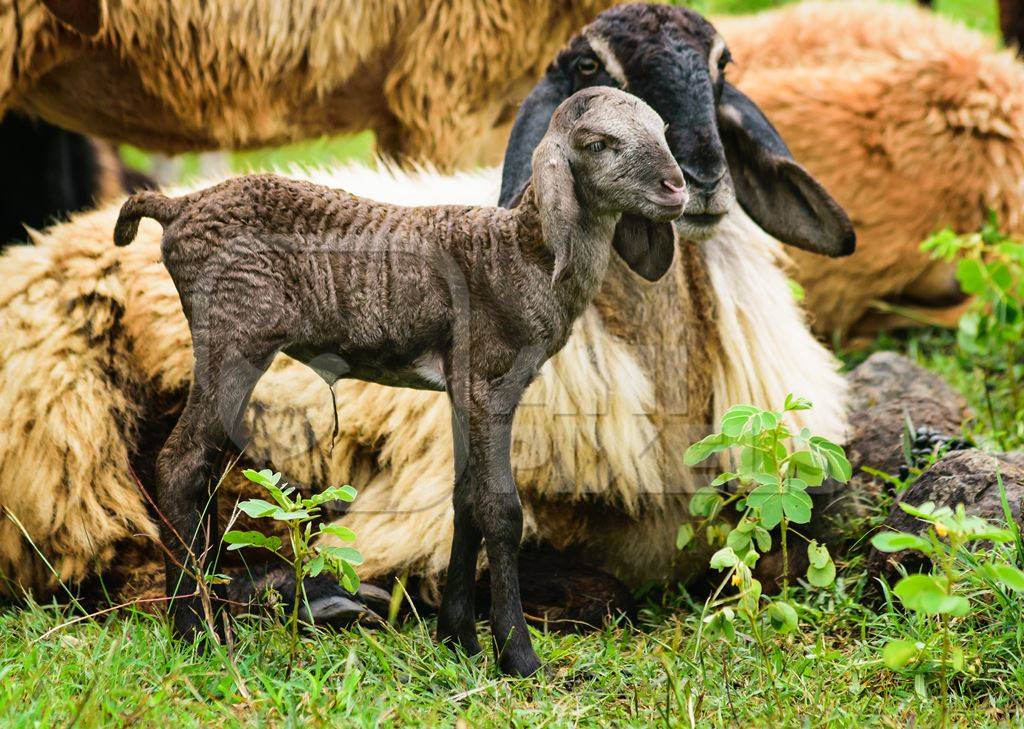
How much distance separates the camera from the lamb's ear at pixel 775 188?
2.90 metres

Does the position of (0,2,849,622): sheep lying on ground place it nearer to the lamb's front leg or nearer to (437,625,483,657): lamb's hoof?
(437,625,483,657): lamb's hoof

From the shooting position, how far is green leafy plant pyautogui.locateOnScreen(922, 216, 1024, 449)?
3.71m

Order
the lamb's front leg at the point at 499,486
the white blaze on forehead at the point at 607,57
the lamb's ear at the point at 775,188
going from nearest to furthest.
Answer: the lamb's front leg at the point at 499,486
the white blaze on forehead at the point at 607,57
the lamb's ear at the point at 775,188

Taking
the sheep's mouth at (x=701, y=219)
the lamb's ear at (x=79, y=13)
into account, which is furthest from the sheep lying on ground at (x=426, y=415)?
the lamb's ear at (x=79, y=13)

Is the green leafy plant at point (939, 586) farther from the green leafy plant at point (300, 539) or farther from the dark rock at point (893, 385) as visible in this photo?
the dark rock at point (893, 385)

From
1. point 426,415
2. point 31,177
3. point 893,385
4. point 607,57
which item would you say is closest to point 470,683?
point 426,415

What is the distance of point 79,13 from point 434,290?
242 cm

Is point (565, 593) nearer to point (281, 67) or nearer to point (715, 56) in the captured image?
point (715, 56)

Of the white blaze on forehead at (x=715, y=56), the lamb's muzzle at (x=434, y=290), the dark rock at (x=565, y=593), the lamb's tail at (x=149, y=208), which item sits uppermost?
the white blaze on forehead at (x=715, y=56)

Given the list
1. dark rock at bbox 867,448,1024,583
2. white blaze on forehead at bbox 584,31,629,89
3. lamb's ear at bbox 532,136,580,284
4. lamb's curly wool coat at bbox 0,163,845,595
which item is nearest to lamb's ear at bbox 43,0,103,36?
lamb's curly wool coat at bbox 0,163,845,595

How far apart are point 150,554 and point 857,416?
2006 mm

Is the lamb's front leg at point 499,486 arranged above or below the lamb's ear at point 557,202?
below

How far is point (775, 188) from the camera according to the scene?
9.68 ft

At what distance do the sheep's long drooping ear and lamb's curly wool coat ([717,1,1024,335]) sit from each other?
219cm
